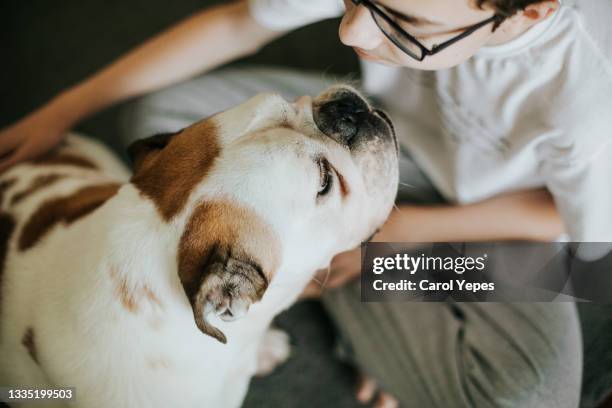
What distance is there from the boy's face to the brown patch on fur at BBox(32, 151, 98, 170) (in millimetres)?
896

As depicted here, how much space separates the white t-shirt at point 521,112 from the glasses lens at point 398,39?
0.23 m

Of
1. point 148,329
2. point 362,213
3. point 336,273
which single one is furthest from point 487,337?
point 148,329

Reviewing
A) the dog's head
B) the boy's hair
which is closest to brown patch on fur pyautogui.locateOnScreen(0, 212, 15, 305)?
the dog's head

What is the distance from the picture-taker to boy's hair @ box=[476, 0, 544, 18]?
2.87 feet

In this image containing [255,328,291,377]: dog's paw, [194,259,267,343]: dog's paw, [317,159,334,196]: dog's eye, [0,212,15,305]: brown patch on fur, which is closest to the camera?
[194,259,267,343]: dog's paw

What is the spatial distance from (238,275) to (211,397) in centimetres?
40

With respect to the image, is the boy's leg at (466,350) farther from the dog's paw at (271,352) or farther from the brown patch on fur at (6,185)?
the brown patch on fur at (6,185)

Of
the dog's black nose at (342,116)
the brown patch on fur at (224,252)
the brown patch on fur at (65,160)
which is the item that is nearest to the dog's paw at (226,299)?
the brown patch on fur at (224,252)

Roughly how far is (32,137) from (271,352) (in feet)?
3.15

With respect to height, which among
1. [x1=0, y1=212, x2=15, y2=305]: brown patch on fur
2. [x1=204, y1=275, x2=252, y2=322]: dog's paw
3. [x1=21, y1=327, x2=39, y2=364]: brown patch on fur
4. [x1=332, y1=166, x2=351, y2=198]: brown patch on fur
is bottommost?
[x1=21, y1=327, x2=39, y2=364]: brown patch on fur

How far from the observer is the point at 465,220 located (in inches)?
56.2

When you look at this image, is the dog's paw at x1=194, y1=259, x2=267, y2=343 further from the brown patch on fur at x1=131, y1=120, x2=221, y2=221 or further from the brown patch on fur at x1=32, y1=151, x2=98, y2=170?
the brown patch on fur at x1=32, y1=151, x2=98, y2=170

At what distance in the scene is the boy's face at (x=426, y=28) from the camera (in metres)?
0.89

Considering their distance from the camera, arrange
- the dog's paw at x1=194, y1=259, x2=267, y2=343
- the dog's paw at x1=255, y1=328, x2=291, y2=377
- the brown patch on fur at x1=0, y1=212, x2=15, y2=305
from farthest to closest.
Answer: the dog's paw at x1=255, y1=328, x2=291, y2=377
the brown patch on fur at x1=0, y1=212, x2=15, y2=305
the dog's paw at x1=194, y1=259, x2=267, y2=343
